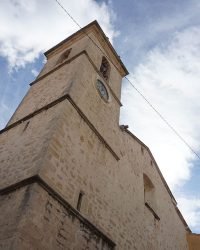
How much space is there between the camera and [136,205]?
10.1 metres

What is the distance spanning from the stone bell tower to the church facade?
0.07ft

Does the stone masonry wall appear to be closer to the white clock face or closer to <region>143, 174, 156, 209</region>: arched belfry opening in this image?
the white clock face

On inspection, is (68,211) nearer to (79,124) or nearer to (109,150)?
(79,124)

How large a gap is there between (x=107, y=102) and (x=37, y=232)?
6.60 metres

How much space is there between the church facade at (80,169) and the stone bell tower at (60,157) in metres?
0.02

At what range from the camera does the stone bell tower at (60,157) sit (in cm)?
537

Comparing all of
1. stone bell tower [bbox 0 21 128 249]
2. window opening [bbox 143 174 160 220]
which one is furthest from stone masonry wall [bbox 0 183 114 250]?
window opening [bbox 143 174 160 220]

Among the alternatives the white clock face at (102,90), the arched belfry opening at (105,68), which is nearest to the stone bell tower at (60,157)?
the white clock face at (102,90)

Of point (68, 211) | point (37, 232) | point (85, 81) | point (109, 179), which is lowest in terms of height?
point (37, 232)

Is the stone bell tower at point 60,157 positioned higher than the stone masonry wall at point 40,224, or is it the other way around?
the stone bell tower at point 60,157

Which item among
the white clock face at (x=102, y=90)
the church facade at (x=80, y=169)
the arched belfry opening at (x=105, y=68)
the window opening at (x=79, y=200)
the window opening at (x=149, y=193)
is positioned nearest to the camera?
the church facade at (x=80, y=169)

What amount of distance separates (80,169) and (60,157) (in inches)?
33.7

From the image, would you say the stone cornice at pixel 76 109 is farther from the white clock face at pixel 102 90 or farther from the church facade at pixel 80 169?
the white clock face at pixel 102 90

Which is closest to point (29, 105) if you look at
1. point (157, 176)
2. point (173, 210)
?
point (157, 176)
